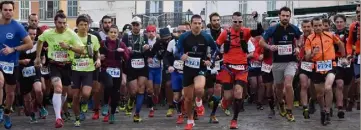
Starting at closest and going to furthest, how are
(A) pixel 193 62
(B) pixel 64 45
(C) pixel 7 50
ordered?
(C) pixel 7 50 → (B) pixel 64 45 → (A) pixel 193 62

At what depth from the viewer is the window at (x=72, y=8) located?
47.3m

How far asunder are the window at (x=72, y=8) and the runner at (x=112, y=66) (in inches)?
1410

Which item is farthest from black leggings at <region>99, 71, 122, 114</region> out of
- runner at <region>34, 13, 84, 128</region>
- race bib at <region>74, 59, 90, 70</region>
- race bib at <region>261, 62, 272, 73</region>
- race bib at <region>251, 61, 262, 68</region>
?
race bib at <region>251, 61, 262, 68</region>

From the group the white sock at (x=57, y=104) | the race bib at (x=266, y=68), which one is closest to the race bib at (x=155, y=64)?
the race bib at (x=266, y=68)

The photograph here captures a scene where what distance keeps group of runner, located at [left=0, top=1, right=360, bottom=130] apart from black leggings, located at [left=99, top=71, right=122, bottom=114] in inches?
0.7

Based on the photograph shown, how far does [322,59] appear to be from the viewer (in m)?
11.8

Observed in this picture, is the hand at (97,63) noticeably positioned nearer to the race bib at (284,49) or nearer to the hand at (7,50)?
the hand at (7,50)

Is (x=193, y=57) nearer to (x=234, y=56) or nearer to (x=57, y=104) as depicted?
(x=234, y=56)

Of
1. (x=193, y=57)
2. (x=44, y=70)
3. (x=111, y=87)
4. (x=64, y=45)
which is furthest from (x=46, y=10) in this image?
(x=193, y=57)

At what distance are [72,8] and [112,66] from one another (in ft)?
119

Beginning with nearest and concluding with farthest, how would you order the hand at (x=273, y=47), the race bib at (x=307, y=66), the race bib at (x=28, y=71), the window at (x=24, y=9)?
the hand at (x=273, y=47) → the race bib at (x=307, y=66) → the race bib at (x=28, y=71) → the window at (x=24, y=9)

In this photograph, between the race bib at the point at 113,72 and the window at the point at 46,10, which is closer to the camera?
the race bib at the point at 113,72

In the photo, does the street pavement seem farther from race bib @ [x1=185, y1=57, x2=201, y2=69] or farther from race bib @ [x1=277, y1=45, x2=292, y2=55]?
race bib @ [x1=277, y1=45, x2=292, y2=55]

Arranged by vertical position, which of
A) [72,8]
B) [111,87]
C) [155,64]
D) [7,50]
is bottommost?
[111,87]
